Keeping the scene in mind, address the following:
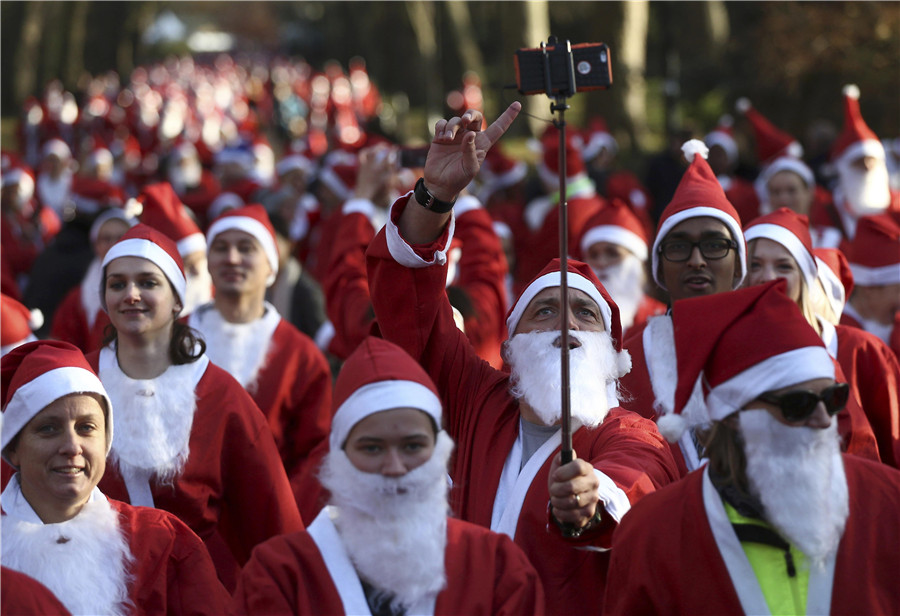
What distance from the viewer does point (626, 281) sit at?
8195 mm

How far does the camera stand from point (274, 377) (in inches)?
257

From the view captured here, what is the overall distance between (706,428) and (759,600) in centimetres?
59

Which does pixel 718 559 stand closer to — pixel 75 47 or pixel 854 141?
pixel 854 141

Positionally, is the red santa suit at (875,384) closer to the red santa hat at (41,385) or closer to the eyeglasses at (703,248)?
the eyeglasses at (703,248)

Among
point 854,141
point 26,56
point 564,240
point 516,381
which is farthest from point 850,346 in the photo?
point 26,56

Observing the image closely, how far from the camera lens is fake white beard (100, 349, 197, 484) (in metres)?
5.08

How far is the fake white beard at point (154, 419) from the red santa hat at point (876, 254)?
4.21 m

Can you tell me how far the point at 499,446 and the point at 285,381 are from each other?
220 cm

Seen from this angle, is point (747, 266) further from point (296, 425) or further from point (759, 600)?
point (759, 600)

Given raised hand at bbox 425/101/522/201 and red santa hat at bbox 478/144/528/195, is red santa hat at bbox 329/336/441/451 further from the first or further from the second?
red santa hat at bbox 478/144/528/195

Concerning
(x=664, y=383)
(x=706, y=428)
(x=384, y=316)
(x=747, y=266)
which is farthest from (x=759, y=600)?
(x=747, y=266)

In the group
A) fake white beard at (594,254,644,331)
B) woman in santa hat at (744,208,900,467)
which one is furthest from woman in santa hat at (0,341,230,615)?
fake white beard at (594,254,644,331)

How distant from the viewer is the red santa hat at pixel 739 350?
352 cm

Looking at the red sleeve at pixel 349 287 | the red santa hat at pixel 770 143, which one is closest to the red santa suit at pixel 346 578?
the red sleeve at pixel 349 287
